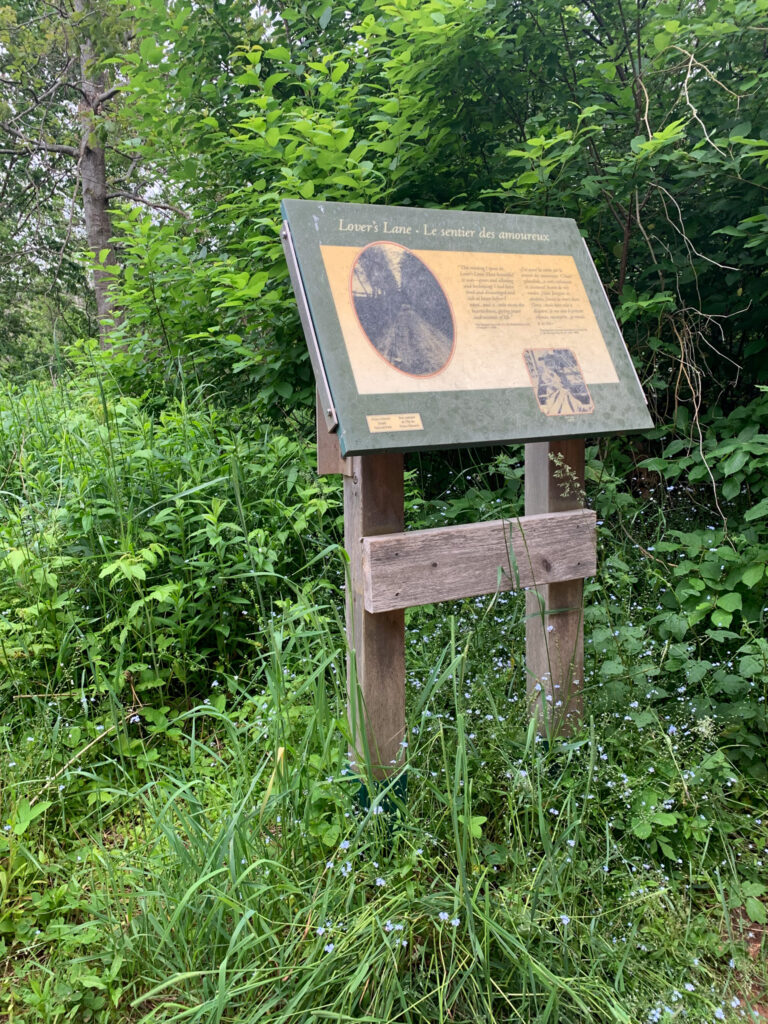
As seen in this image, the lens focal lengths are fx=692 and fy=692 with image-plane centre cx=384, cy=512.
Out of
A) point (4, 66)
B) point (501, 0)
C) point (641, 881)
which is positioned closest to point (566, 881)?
point (641, 881)

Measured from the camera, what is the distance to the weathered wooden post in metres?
1.78

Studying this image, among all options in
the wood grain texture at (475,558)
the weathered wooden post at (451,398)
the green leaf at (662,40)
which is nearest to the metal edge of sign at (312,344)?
the weathered wooden post at (451,398)

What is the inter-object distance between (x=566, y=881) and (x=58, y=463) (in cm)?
274

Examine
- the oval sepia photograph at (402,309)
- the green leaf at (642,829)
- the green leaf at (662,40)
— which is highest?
the green leaf at (662,40)

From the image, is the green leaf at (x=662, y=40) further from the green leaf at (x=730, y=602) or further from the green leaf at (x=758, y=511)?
the green leaf at (x=730, y=602)

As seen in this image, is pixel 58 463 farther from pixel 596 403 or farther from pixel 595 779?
pixel 595 779

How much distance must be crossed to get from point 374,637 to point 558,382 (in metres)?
0.92

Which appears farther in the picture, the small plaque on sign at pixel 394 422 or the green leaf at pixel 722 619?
the green leaf at pixel 722 619

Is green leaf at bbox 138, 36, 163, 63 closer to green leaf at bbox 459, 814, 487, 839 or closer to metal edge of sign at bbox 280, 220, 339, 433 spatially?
metal edge of sign at bbox 280, 220, 339, 433

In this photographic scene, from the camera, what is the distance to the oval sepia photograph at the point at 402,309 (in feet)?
5.98

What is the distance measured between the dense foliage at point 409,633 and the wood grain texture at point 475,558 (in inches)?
5.9

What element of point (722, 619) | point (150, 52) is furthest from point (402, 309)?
point (150, 52)

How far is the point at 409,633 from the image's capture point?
8.91 feet

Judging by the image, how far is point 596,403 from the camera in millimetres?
2090
